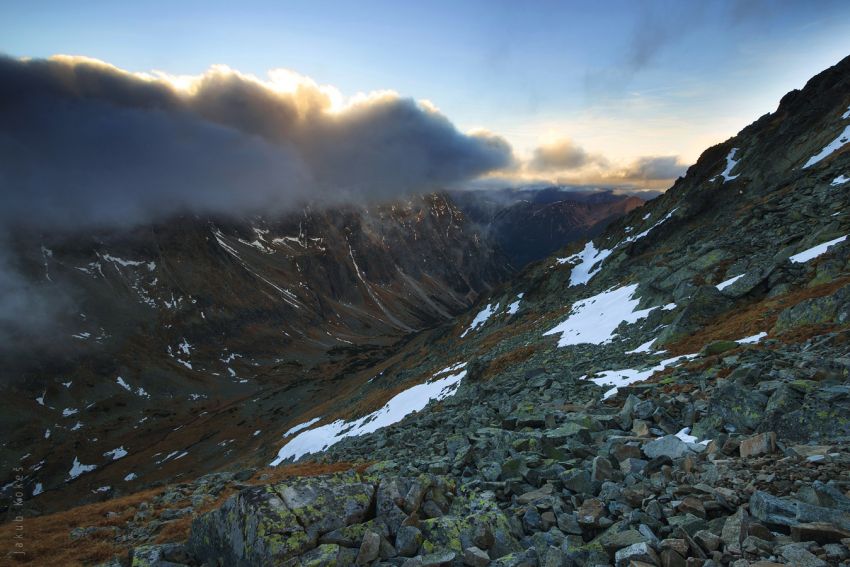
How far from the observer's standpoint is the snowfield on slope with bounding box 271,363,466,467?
4600cm

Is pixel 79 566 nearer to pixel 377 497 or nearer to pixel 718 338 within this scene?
pixel 377 497

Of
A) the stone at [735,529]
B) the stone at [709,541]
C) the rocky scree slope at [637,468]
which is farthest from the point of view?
the rocky scree slope at [637,468]

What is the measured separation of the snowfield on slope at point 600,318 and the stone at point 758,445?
26.3m

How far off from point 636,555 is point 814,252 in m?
31.5

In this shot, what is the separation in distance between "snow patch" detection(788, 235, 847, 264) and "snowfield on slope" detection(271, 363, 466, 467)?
30031 mm

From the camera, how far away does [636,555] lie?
21.6 feet

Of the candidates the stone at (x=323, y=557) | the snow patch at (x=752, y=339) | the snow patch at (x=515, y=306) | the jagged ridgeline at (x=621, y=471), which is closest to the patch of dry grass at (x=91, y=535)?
the jagged ridgeline at (x=621, y=471)

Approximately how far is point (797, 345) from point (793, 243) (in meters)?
23.7

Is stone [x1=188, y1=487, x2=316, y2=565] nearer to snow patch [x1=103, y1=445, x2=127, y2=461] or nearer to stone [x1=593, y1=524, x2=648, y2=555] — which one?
stone [x1=593, y1=524, x2=648, y2=555]

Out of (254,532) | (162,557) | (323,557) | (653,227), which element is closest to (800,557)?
(323,557)

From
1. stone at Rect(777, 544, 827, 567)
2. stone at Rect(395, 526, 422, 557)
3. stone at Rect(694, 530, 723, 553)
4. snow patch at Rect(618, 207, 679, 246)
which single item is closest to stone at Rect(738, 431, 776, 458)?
stone at Rect(694, 530, 723, 553)

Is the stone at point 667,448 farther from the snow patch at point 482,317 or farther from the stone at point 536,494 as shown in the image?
the snow patch at point 482,317

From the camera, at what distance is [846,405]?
31.8ft

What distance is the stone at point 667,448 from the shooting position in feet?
34.3
